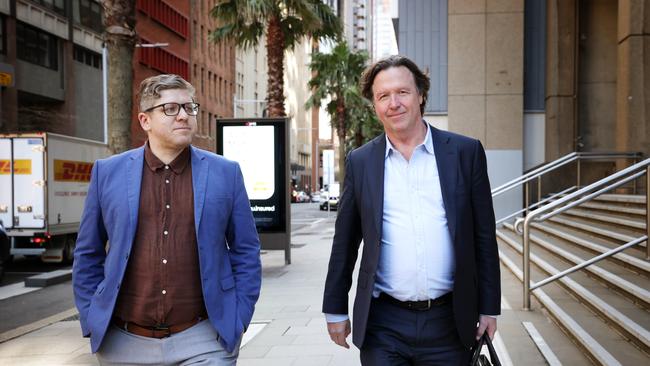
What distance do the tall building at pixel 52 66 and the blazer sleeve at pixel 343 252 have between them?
30.0 metres

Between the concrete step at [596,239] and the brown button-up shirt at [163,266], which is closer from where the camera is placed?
the brown button-up shirt at [163,266]

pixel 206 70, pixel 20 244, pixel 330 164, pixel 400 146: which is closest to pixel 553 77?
pixel 20 244

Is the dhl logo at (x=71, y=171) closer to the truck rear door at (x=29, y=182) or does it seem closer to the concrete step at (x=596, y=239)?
the truck rear door at (x=29, y=182)

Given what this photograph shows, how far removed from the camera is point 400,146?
3.25 m

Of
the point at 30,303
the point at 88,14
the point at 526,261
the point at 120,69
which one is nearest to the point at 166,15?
the point at 88,14

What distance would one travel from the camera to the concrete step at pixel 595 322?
5676 millimetres

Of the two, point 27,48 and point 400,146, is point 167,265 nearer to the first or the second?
point 400,146

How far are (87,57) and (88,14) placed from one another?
2242mm

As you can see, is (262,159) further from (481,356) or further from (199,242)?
(481,356)

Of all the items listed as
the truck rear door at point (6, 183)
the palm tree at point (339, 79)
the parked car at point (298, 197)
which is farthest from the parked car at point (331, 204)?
the truck rear door at point (6, 183)

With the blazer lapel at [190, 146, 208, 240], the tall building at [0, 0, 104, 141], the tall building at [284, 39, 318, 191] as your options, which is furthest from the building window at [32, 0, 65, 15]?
the tall building at [284, 39, 318, 191]

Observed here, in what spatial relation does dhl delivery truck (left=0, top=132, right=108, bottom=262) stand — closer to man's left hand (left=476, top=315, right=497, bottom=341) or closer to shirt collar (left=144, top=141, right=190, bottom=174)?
shirt collar (left=144, top=141, right=190, bottom=174)

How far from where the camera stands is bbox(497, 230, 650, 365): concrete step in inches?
223

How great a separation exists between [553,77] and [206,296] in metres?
17.9
